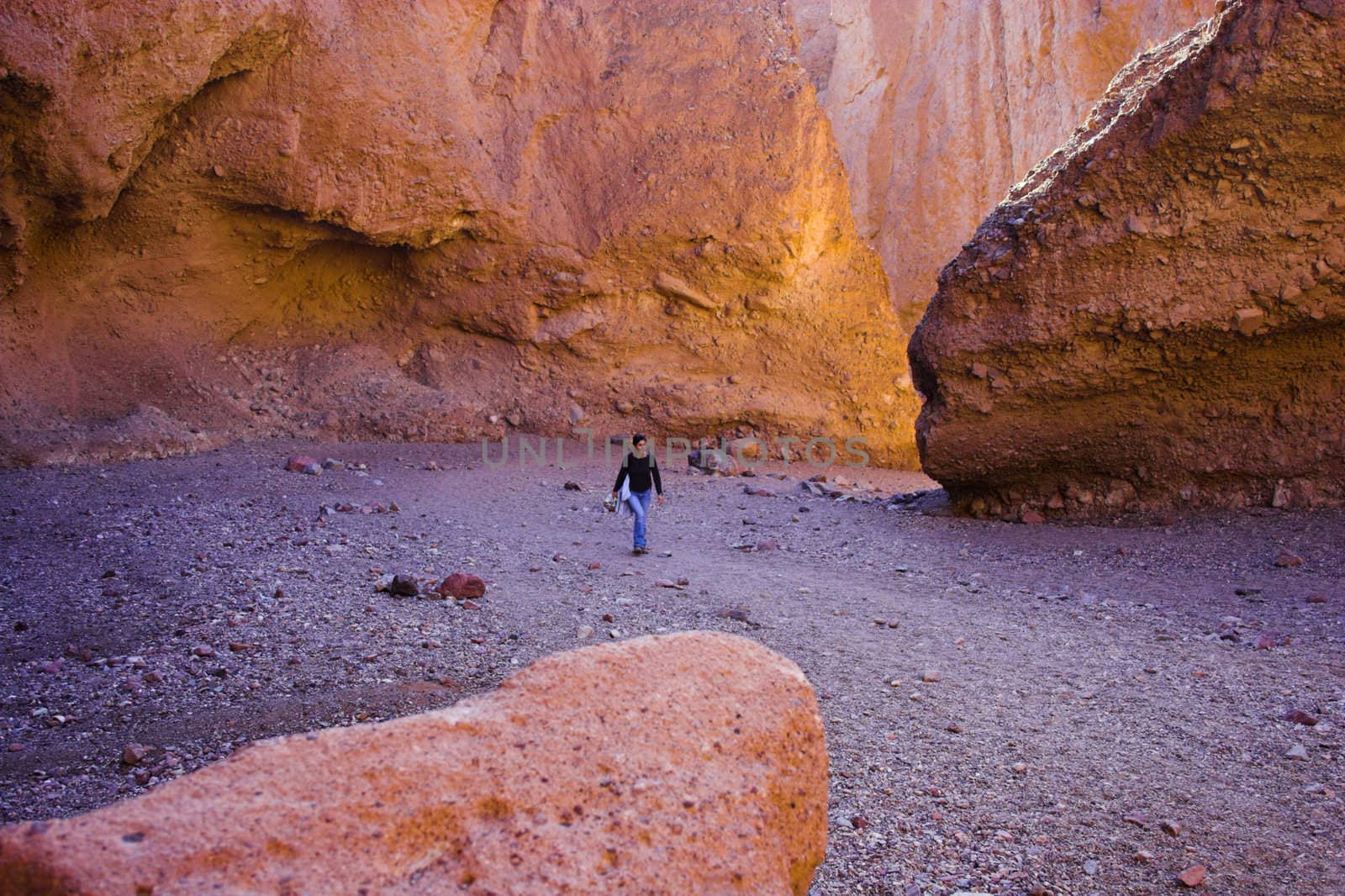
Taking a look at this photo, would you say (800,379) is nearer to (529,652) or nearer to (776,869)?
(529,652)

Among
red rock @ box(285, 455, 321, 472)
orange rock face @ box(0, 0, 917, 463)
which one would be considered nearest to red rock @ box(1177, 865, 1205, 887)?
red rock @ box(285, 455, 321, 472)

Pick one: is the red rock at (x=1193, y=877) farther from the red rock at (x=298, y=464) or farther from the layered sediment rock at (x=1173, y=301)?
the red rock at (x=298, y=464)

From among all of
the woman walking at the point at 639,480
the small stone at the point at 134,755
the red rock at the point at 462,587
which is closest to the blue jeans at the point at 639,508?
the woman walking at the point at 639,480

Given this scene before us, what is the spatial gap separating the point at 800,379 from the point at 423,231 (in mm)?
5779

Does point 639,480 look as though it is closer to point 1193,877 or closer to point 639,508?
point 639,508

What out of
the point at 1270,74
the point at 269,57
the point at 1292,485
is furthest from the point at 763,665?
the point at 269,57

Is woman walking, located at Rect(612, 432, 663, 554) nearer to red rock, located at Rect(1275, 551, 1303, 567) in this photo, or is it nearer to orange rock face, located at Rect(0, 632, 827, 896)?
red rock, located at Rect(1275, 551, 1303, 567)

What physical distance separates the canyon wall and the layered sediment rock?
1092 centimetres

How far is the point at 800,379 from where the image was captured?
45.4 feet

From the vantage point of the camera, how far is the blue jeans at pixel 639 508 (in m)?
6.87

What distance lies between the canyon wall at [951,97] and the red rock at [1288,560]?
12.8 metres

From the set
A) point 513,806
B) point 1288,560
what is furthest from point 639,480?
point 513,806

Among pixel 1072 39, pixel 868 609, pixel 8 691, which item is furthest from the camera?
pixel 1072 39

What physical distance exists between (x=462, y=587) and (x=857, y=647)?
7.00ft
